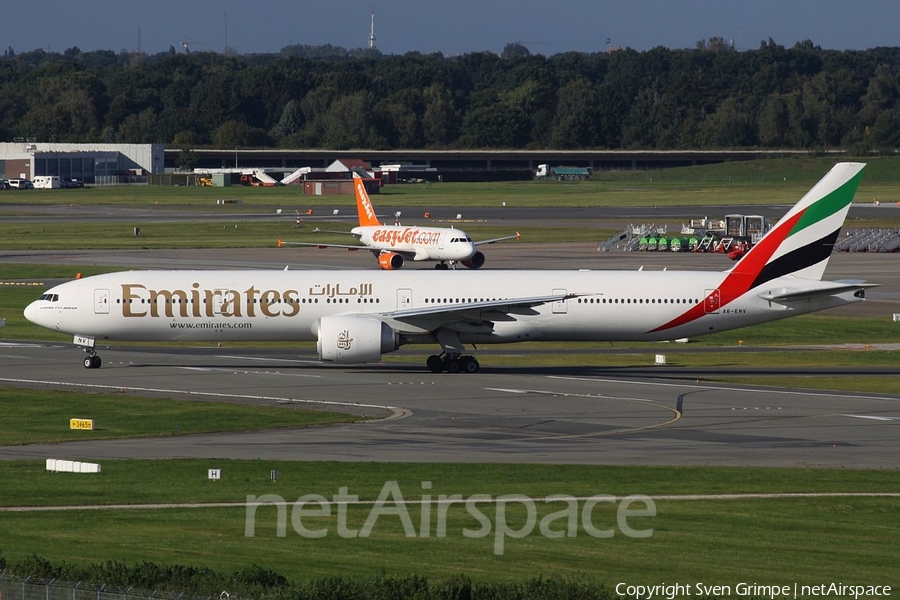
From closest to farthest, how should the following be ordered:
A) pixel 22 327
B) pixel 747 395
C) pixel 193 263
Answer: pixel 747 395 → pixel 22 327 → pixel 193 263

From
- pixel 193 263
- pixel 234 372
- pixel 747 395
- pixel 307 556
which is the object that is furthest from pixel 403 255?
pixel 307 556

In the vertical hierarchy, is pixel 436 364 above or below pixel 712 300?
below

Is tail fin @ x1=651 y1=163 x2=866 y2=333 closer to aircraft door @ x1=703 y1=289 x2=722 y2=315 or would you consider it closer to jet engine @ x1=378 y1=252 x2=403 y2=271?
aircraft door @ x1=703 y1=289 x2=722 y2=315

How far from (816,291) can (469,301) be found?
13.7 m

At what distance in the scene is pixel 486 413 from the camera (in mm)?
44375

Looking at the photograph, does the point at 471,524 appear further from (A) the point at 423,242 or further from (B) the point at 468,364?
(A) the point at 423,242

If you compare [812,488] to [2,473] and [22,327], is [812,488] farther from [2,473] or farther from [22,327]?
[22,327]

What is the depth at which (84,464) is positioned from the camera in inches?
1302

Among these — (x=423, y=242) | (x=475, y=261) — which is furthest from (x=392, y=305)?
(x=423, y=242)

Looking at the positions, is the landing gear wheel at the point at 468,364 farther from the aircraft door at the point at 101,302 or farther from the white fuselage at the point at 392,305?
the aircraft door at the point at 101,302

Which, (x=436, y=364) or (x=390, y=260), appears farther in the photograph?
(x=390, y=260)

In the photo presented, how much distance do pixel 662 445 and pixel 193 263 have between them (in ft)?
215

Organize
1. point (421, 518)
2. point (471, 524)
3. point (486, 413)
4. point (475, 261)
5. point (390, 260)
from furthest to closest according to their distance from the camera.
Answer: point (390, 260) → point (475, 261) → point (486, 413) → point (421, 518) → point (471, 524)

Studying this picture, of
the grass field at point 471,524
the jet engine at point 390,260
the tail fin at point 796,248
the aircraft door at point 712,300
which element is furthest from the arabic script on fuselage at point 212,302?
the jet engine at point 390,260
